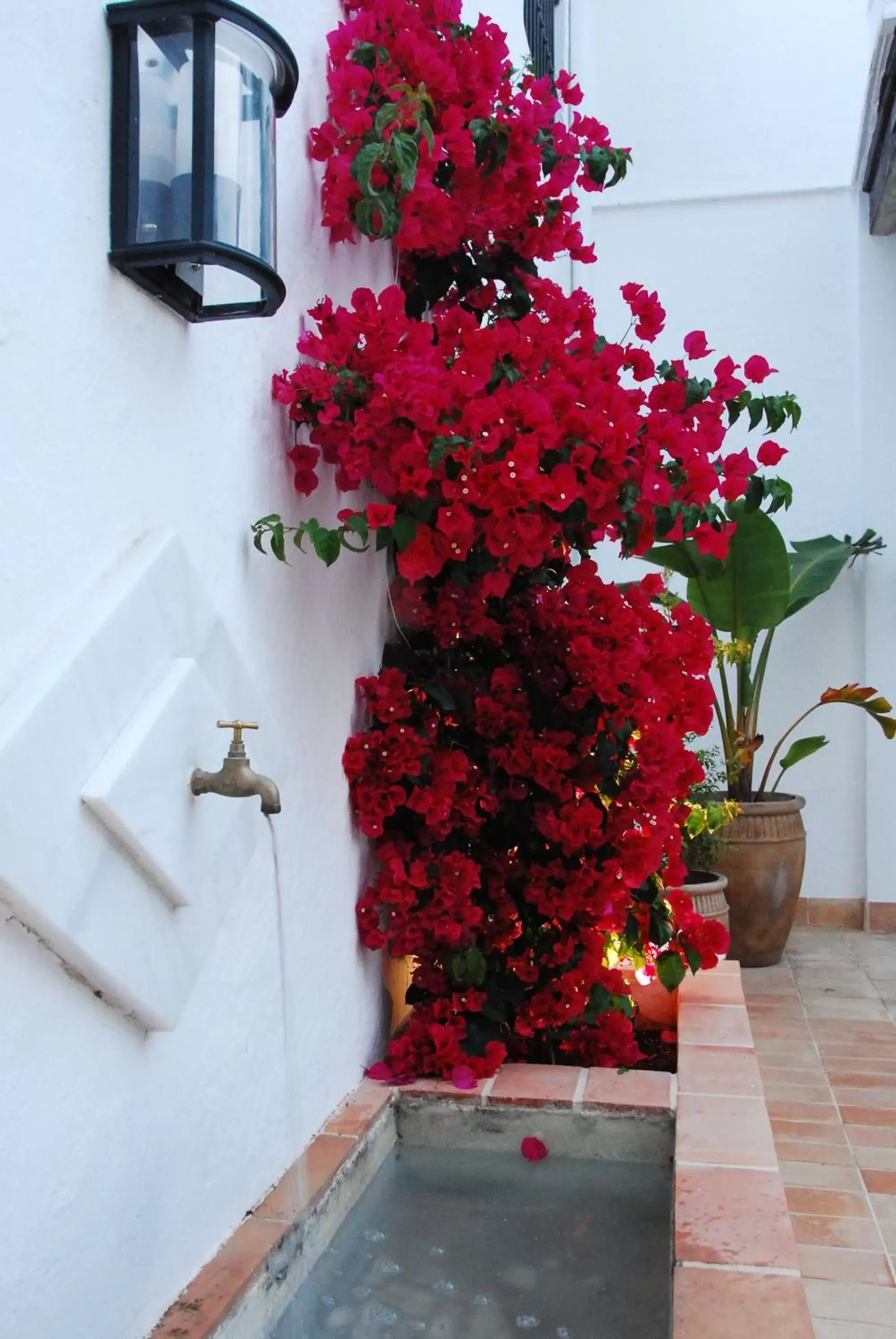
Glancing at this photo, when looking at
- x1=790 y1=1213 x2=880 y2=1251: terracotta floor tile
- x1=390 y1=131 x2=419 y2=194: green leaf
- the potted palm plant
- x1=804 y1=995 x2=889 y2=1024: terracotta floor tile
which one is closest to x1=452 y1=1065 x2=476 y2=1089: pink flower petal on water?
x1=790 y1=1213 x2=880 y2=1251: terracotta floor tile

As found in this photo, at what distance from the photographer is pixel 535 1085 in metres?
2.16

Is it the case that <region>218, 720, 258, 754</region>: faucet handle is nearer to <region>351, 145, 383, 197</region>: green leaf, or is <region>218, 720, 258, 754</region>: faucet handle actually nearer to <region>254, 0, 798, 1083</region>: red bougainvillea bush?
<region>254, 0, 798, 1083</region>: red bougainvillea bush

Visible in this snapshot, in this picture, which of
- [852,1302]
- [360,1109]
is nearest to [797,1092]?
[852,1302]

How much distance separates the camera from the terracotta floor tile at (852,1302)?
2117 millimetres

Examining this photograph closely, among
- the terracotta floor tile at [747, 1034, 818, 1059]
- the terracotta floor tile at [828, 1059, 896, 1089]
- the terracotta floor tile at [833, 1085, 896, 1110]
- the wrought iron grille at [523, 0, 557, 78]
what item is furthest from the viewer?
the wrought iron grille at [523, 0, 557, 78]

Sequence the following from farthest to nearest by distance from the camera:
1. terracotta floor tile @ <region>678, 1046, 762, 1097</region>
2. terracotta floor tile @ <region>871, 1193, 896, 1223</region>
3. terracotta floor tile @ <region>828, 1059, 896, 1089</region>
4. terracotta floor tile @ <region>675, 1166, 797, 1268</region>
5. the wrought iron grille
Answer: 1. the wrought iron grille
2. terracotta floor tile @ <region>828, 1059, 896, 1089</region>
3. terracotta floor tile @ <region>871, 1193, 896, 1223</region>
4. terracotta floor tile @ <region>678, 1046, 762, 1097</region>
5. terracotta floor tile @ <region>675, 1166, 797, 1268</region>

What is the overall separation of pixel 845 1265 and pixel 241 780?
1780 mm

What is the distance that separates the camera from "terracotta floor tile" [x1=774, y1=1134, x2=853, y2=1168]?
2.81 meters

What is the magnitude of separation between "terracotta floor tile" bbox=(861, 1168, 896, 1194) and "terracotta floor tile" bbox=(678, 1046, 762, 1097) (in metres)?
0.57

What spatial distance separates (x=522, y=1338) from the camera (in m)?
1.58

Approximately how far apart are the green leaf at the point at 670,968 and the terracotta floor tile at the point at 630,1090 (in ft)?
0.97

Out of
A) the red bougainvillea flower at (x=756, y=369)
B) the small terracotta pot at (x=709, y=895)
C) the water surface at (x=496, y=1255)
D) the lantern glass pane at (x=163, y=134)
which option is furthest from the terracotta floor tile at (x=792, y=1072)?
the lantern glass pane at (x=163, y=134)

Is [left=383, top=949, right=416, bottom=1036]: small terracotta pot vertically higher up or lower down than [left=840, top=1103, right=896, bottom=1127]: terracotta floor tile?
higher up

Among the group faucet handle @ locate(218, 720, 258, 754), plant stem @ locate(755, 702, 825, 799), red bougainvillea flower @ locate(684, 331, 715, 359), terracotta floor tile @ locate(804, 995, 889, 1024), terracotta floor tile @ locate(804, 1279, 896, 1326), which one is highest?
red bougainvillea flower @ locate(684, 331, 715, 359)
